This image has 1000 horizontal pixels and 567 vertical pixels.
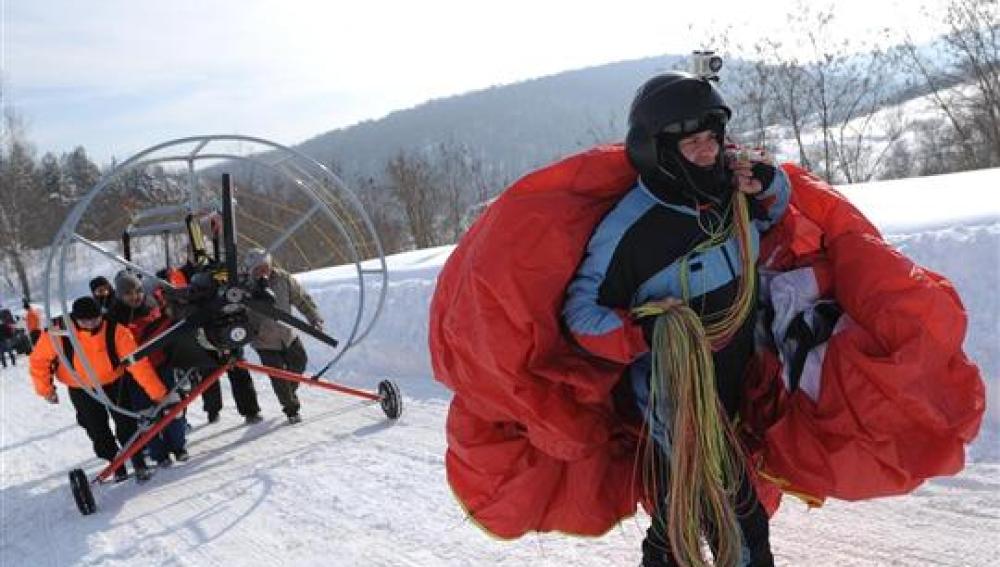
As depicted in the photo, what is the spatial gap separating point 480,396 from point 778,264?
116cm

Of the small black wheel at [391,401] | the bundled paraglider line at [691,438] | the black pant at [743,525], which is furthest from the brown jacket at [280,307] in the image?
the bundled paraglider line at [691,438]

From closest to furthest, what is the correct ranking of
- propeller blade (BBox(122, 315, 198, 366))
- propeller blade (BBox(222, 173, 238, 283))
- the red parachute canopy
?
the red parachute canopy < propeller blade (BBox(122, 315, 198, 366)) < propeller blade (BBox(222, 173, 238, 283))

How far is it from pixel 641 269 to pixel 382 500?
2.71 meters

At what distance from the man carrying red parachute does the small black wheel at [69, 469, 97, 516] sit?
11.7 feet

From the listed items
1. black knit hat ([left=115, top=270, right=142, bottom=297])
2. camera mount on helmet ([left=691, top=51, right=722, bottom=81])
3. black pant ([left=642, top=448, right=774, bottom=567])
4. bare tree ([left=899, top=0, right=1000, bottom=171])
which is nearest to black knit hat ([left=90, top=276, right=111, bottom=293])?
black knit hat ([left=115, top=270, right=142, bottom=297])

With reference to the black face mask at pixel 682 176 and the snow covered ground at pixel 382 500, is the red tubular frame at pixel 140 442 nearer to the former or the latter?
the snow covered ground at pixel 382 500

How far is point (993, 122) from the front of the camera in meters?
18.3

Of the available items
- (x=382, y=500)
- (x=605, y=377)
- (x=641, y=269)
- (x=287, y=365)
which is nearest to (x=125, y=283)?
(x=287, y=365)

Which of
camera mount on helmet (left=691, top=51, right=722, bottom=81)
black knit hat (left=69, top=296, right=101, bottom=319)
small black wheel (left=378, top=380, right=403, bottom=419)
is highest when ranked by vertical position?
camera mount on helmet (left=691, top=51, right=722, bottom=81)

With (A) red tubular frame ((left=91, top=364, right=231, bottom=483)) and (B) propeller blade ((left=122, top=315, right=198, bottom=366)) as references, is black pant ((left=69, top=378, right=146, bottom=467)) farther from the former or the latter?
(B) propeller blade ((left=122, top=315, right=198, bottom=366))

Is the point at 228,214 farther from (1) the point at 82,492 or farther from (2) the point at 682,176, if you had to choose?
(2) the point at 682,176

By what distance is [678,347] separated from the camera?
2.41m

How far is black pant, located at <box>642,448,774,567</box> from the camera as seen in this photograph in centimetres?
258

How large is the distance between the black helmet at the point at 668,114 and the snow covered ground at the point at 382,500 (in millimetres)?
1844
